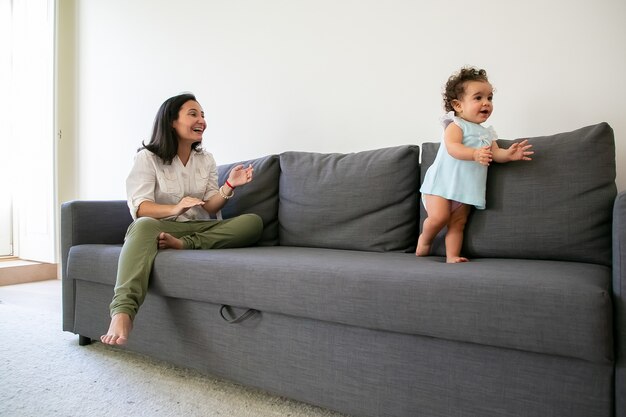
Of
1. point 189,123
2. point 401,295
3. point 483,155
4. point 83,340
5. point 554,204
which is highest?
point 189,123

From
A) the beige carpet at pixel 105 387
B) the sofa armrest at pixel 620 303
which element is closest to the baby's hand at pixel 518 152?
the sofa armrest at pixel 620 303

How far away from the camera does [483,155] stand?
131cm

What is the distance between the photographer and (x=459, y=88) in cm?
146

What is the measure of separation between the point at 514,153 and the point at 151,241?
1.22 metres

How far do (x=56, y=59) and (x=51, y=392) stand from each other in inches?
113

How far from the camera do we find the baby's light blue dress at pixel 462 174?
53.8 inches

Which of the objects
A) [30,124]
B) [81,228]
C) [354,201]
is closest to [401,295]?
[354,201]

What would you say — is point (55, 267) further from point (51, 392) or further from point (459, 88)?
point (459, 88)

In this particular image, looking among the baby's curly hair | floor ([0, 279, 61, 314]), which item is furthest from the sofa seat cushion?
floor ([0, 279, 61, 314])

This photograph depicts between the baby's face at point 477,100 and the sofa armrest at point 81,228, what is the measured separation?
1534 mm

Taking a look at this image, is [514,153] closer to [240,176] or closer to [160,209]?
[240,176]

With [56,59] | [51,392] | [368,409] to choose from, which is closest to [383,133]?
[368,409]

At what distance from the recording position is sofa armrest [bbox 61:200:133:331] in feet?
5.99

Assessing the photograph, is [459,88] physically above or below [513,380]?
above
